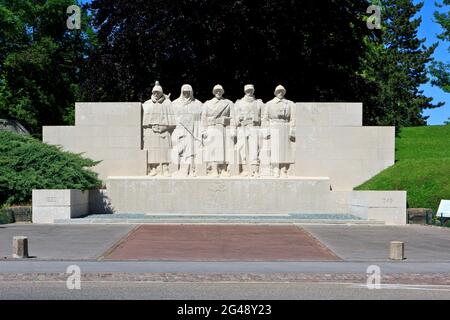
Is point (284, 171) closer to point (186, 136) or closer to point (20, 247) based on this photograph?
point (186, 136)

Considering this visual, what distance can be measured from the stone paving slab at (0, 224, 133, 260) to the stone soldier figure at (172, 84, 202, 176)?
6002 mm

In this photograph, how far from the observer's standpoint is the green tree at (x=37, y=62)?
4788 centimetres

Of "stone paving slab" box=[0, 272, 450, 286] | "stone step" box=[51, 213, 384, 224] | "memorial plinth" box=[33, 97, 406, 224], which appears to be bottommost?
"stone step" box=[51, 213, 384, 224]

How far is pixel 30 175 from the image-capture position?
23.3m

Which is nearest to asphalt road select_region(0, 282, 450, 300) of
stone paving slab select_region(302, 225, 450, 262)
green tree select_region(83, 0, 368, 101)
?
stone paving slab select_region(302, 225, 450, 262)

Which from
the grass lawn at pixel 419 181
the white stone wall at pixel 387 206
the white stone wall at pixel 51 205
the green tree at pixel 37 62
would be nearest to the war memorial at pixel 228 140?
the grass lawn at pixel 419 181

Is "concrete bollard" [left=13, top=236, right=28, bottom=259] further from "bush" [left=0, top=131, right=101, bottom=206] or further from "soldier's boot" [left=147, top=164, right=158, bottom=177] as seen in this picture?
"soldier's boot" [left=147, top=164, right=158, bottom=177]

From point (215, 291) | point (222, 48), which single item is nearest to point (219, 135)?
point (222, 48)

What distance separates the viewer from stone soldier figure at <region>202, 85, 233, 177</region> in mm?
25781

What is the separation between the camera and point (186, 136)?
26109 mm

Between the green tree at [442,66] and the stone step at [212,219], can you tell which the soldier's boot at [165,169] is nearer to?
the stone step at [212,219]

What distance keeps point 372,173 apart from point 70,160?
36.2 feet

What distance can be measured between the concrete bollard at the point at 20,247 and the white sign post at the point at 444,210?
1295 centimetres

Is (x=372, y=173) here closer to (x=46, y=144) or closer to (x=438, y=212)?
(x=438, y=212)
